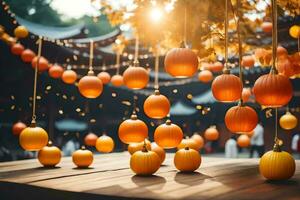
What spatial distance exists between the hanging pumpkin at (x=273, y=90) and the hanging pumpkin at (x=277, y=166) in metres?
0.41

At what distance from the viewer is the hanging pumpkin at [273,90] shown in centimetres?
308

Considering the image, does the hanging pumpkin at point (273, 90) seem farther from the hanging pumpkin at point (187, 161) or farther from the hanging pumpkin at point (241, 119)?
the hanging pumpkin at point (187, 161)

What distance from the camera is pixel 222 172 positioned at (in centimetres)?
388

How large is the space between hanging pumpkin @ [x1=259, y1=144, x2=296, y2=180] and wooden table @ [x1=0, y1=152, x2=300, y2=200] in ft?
0.23

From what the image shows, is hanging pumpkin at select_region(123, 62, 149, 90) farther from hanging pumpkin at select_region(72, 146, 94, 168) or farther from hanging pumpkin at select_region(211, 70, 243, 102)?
hanging pumpkin at select_region(211, 70, 243, 102)

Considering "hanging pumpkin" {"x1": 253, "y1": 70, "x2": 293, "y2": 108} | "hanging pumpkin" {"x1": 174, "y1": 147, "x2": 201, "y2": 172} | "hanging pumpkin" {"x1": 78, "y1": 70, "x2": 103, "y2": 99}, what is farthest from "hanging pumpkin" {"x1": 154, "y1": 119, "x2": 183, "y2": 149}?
"hanging pumpkin" {"x1": 78, "y1": 70, "x2": 103, "y2": 99}

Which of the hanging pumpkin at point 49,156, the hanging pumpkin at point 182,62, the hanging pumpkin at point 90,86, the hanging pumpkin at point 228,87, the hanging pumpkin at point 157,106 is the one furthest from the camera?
the hanging pumpkin at point 90,86

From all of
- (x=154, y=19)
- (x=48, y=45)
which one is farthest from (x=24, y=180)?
(x=48, y=45)

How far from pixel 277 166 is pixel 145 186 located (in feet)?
3.80

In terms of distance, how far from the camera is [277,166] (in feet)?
10.1

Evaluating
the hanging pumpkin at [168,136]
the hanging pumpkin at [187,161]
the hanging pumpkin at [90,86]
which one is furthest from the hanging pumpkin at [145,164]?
the hanging pumpkin at [90,86]

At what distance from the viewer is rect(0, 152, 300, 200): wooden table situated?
8.41 feet

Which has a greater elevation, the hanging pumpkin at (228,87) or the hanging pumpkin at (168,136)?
the hanging pumpkin at (228,87)

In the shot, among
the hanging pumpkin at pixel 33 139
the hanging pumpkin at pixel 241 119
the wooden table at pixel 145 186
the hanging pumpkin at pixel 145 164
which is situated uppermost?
the hanging pumpkin at pixel 241 119
